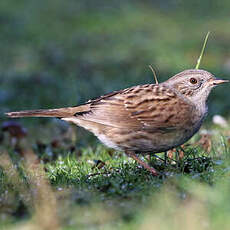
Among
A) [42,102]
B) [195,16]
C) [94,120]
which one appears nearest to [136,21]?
[195,16]

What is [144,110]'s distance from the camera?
5.80m

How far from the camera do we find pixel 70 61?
13.6 meters

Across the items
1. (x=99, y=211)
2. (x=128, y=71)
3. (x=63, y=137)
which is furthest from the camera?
(x=128, y=71)

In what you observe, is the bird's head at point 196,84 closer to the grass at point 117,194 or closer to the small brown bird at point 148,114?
the small brown bird at point 148,114

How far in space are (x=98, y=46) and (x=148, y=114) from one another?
30.5ft

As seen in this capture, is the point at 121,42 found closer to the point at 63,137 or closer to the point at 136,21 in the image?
the point at 136,21

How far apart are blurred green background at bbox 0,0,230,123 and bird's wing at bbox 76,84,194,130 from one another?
350cm

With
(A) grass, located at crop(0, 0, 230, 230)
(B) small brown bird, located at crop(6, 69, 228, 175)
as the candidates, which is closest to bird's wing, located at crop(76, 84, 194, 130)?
(B) small brown bird, located at crop(6, 69, 228, 175)

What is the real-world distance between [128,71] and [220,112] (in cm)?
358

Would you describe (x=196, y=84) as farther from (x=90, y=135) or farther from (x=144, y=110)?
(x=90, y=135)

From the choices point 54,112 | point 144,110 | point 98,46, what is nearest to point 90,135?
A: point 54,112

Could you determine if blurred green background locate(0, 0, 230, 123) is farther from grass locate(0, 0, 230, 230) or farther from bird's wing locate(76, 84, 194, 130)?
bird's wing locate(76, 84, 194, 130)

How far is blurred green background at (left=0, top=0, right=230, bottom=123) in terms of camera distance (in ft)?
35.6

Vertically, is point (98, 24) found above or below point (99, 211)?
below
